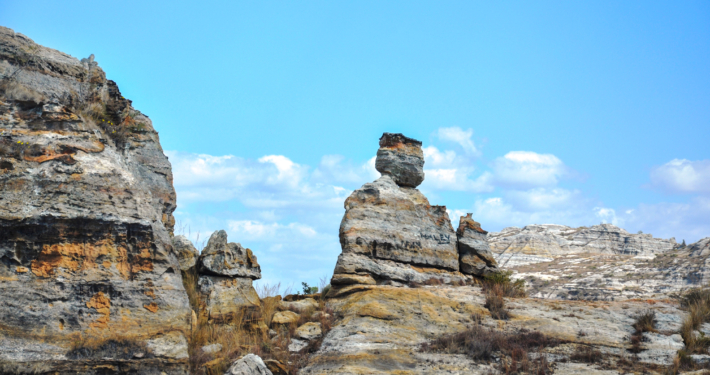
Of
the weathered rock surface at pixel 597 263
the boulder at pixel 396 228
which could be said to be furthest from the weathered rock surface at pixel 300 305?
the weathered rock surface at pixel 597 263

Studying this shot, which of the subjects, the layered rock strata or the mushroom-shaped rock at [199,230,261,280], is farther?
the mushroom-shaped rock at [199,230,261,280]

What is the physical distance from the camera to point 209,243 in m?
13.7

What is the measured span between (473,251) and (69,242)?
12396 mm

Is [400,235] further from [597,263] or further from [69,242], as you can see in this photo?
[597,263]

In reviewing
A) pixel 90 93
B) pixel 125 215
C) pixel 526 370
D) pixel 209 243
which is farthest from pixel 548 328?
pixel 90 93

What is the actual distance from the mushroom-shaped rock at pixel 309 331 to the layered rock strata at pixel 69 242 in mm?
3213

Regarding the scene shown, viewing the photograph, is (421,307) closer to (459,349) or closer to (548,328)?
(459,349)

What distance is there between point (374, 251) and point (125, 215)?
7712 millimetres

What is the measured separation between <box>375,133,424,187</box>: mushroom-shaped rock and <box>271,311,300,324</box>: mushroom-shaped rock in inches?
256

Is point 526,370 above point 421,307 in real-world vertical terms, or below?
below

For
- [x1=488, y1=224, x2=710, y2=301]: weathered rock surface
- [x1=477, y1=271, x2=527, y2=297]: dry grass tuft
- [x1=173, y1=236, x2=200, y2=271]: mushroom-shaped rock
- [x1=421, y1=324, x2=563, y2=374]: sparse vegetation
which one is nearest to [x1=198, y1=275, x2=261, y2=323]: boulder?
[x1=173, y1=236, x2=200, y2=271]: mushroom-shaped rock

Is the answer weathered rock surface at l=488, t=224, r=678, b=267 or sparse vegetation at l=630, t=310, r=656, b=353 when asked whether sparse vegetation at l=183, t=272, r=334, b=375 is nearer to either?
sparse vegetation at l=630, t=310, r=656, b=353

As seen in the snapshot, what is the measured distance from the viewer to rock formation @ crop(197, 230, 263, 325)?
12938 mm

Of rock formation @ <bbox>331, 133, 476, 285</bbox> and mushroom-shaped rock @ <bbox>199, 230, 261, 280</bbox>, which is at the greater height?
rock formation @ <bbox>331, 133, 476, 285</bbox>
